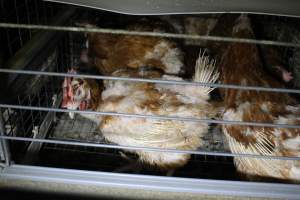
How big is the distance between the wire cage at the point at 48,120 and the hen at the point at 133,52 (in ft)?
0.65

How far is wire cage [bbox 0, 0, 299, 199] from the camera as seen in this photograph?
145 cm

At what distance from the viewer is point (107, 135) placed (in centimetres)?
149

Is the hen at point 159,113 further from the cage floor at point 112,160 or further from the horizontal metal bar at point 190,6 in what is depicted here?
the horizontal metal bar at point 190,6

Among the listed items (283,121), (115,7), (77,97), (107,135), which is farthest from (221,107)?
(115,7)

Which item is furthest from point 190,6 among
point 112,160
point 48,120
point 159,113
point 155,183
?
point 48,120

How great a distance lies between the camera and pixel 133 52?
194 cm

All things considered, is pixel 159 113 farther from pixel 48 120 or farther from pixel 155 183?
pixel 48 120

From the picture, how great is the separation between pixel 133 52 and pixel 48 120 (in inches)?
24.4

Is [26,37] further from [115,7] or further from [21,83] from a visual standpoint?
[115,7]


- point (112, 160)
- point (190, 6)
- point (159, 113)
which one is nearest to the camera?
point (190, 6)

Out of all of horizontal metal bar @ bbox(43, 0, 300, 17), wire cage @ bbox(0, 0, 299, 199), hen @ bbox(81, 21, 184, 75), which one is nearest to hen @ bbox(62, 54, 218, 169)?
wire cage @ bbox(0, 0, 299, 199)

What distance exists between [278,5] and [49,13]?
161 cm

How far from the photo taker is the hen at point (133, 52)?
185 cm

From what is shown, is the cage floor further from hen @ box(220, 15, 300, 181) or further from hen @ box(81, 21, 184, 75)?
hen @ box(81, 21, 184, 75)
